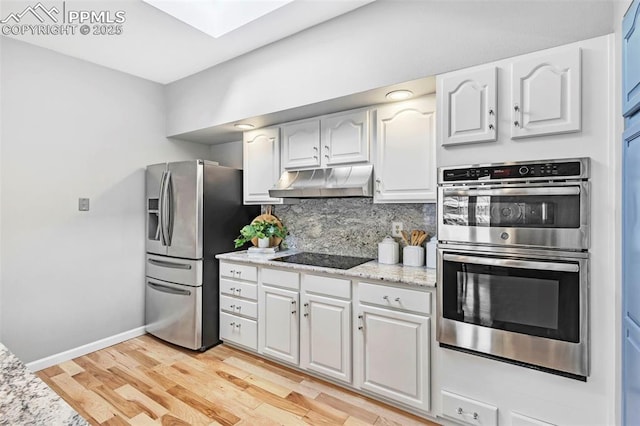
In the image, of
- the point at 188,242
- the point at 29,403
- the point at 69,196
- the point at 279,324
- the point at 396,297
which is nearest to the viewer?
the point at 29,403

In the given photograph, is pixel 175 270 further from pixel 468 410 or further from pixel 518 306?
pixel 518 306

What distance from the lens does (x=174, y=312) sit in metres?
3.18

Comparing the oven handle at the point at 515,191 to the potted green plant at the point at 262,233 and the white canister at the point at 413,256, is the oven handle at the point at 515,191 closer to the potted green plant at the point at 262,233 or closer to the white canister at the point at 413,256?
the white canister at the point at 413,256

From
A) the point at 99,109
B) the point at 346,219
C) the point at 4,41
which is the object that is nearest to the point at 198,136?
the point at 99,109

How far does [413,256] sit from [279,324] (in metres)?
1.24

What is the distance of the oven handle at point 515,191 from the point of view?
62.8 inches

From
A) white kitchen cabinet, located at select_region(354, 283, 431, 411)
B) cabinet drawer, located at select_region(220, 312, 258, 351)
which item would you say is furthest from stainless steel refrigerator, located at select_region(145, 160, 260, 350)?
white kitchen cabinet, located at select_region(354, 283, 431, 411)

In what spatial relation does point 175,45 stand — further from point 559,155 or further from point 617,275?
point 617,275

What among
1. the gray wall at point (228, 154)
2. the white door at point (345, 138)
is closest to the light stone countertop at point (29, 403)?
the white door at point (345, 138)

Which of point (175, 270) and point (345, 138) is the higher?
point (345, 138)

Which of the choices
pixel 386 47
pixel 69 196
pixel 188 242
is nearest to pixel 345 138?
pixel 386 47

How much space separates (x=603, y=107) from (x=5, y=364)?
2483 mm

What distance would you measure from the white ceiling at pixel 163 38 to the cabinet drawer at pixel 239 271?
193 centimetres

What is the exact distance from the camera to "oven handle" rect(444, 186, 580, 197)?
62.8 inches
